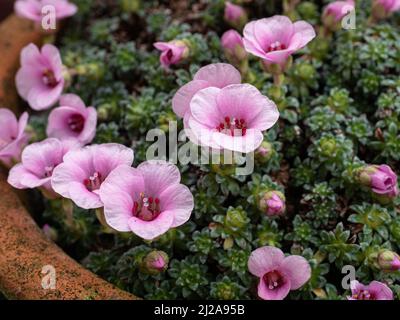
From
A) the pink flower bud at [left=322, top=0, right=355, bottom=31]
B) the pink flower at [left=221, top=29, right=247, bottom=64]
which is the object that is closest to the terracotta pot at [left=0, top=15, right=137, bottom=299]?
the pink flower at [left=221, top=29, right=247, bottom=64]

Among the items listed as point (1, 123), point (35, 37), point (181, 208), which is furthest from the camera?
point (35, 37)

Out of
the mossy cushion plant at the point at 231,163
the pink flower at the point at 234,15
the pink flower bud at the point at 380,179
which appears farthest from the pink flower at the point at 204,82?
the pink flower at the point at 234,15

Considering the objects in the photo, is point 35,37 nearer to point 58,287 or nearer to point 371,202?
point 58,287

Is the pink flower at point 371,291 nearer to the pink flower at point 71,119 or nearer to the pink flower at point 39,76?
the pink flower at point 71,119
